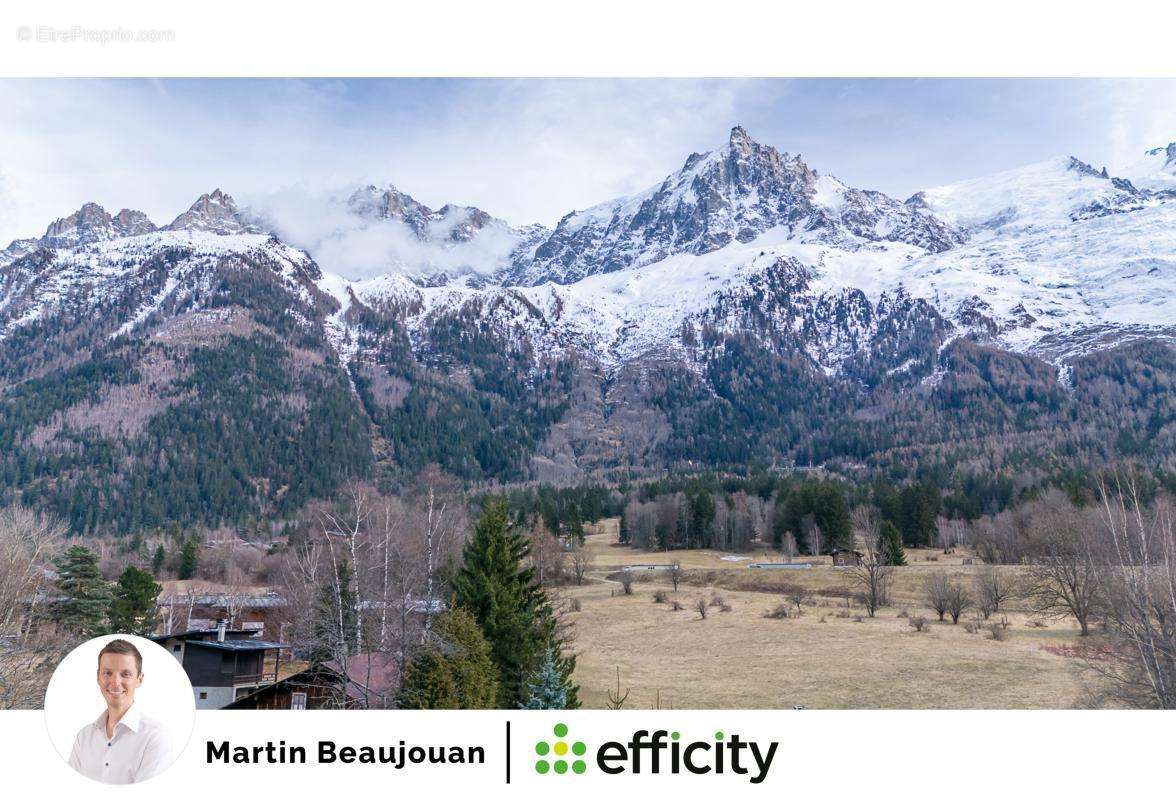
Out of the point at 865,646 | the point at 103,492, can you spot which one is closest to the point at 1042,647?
the point at 865,646

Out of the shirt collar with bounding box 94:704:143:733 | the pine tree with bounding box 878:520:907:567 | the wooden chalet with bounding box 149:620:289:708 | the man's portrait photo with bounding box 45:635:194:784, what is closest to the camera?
the man's portrait photo with bounding box 45:635:194:784

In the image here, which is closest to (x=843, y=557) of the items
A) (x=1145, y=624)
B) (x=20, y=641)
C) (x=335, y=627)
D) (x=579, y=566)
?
(x=579, y=566)

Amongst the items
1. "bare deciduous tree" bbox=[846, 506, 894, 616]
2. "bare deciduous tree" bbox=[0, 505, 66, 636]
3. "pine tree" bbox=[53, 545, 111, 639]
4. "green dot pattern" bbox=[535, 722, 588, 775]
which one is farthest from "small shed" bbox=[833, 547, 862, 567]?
"green dot pattern" bbox=[535, 722, 588, 775]

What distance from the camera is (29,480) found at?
149125 millimetres

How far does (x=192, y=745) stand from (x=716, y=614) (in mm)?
45823

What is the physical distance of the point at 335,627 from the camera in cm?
2205

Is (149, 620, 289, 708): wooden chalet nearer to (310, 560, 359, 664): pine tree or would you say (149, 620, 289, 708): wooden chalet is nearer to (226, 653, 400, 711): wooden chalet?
(310, 560, 359, 664): pine tree

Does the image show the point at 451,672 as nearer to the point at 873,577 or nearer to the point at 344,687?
the point at 344,687

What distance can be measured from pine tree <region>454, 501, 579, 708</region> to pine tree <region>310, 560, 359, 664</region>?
385 centimetres

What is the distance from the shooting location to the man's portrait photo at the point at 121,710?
7.41m

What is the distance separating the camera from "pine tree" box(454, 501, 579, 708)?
23.8 meters

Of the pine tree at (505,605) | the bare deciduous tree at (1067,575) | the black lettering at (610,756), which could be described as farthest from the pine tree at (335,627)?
the bare deciduous tree at (1067,575)

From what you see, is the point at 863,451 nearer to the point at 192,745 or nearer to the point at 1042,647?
the point at 1042,647

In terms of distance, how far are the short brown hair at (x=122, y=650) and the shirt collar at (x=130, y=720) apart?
42 cm
